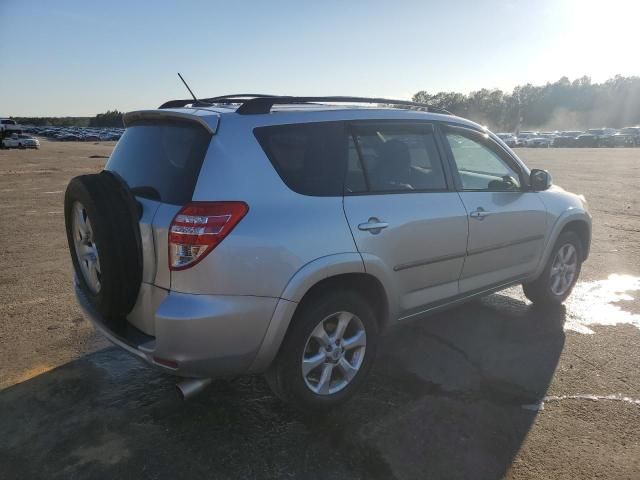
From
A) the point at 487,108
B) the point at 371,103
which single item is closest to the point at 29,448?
the point at 371,103

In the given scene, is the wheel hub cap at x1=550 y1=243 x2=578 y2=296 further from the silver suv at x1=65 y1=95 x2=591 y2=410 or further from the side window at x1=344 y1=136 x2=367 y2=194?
the side window at x1=344 y1=136 x2=367 y2=194

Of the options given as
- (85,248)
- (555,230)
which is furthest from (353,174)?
(555,230)

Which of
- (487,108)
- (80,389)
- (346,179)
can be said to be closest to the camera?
(346,179)

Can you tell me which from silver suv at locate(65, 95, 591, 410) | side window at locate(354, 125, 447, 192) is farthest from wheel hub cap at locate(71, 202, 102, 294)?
side window at locate(354, 125, 447, 192)

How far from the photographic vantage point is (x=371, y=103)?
3.46 meters

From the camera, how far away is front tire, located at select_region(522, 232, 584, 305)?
4.59 metres

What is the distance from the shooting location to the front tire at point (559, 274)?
459 centimetres

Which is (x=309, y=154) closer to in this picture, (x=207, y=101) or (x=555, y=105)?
(x=207, y=101)

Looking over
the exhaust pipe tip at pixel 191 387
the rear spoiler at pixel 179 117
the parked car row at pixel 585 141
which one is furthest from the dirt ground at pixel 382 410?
the parked car row at pixel 585 141

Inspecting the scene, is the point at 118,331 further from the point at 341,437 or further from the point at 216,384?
the point at 341,437

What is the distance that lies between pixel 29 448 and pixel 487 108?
129359 mm

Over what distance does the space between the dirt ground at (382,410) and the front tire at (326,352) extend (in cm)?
17

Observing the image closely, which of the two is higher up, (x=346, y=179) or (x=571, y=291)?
(x=346, y=179)

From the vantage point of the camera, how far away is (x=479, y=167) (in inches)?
156
